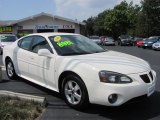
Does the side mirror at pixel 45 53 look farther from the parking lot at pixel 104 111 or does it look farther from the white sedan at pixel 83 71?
the parking lot at pixel 104 111

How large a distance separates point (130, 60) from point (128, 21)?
6274 cm

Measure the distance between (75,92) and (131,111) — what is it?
3.67ft

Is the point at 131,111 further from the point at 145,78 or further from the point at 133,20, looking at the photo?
the point at 133,20

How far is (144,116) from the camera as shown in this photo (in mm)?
6023

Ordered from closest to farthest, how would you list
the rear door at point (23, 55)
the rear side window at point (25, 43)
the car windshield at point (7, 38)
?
the rear door at point (23, 55), the rear side window at point (25, 43), the car windshield at point (7, 38)

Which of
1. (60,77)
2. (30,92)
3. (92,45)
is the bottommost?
(30,92)

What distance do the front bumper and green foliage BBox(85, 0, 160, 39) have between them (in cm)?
4883

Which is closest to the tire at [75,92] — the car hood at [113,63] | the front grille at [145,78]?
the car hood at [113,63]

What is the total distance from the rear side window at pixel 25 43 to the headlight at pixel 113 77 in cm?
298

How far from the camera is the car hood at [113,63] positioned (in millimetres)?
6105

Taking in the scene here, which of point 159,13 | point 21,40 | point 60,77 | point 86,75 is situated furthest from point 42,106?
point 159,13

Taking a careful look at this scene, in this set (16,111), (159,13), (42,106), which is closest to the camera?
(16,111)

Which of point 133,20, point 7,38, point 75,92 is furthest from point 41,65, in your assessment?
point 133,20

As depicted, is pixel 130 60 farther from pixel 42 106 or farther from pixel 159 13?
pixel 159 13
